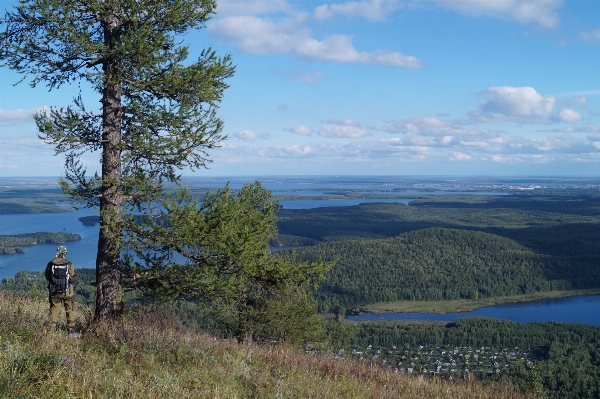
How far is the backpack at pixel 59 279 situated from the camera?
9.84 metres

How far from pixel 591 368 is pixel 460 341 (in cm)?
1750

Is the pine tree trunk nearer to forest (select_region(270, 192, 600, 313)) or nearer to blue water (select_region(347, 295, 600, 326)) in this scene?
blue water (select_region(347, 295, 600, 326))

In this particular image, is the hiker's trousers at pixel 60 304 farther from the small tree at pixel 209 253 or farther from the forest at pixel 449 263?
the forest at pixel 449 263

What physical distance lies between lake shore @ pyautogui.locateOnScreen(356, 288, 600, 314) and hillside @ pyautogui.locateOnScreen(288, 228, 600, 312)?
8.63ft

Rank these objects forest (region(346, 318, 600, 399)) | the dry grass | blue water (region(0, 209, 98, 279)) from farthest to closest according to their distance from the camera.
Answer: blue water (region(0, 209, 98, 279)) < forest (region(346, 318, 600, 399)) < the dry grass

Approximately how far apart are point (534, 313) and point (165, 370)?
97182mm

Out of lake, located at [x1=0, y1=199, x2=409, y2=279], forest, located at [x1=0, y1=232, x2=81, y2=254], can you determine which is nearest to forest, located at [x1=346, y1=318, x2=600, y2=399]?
lake, located at [x1=0, y1=199, x2=409, y2=279]

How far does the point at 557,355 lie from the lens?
59.8 metres

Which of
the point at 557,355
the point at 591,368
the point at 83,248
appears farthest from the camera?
the point at 83,248

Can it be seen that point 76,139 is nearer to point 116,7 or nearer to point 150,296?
point 116,7

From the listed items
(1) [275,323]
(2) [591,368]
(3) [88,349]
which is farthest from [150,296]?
(2) [591,368]

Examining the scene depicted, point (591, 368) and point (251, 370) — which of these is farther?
point (591, 368)

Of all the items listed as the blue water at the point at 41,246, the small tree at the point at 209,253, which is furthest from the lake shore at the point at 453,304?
the small tree at the point at 209,253

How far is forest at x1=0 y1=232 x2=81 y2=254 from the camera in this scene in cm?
11138
